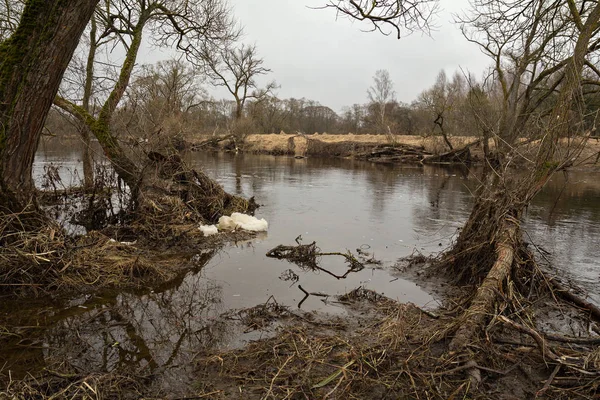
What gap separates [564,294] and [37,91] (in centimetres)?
721

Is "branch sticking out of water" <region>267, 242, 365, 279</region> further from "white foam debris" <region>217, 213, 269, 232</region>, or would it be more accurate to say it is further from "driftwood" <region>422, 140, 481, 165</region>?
"driftwood" <region>422, 140, 481, 165</region>

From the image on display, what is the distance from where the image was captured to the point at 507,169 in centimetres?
638

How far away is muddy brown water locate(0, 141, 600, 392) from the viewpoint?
13.1 feet

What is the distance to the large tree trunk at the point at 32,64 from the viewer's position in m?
4.77

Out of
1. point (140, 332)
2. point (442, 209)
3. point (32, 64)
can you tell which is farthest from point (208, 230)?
point (442, 209)

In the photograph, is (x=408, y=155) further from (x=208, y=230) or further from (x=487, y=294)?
(x=487, y=294)

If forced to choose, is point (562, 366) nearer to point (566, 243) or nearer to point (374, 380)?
point (374, 380)

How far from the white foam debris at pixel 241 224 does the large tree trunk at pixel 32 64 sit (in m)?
4.49

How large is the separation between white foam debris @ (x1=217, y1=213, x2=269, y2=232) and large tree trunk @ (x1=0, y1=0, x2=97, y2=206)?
14.7 feet

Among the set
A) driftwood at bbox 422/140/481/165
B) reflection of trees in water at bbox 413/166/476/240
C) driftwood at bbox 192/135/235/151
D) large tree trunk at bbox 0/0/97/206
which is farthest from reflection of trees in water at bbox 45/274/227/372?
driftwood at bbox 422/140/481/165

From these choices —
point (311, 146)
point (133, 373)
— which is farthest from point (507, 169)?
point (311, 146)

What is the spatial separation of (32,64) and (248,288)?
12.8 feet

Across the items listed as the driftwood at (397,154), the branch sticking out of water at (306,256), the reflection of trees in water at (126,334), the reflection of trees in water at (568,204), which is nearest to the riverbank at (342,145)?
the driftwood at (397,154)

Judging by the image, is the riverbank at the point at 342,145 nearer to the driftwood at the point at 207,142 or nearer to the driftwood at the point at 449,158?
the driftwood at the point at 449,158
